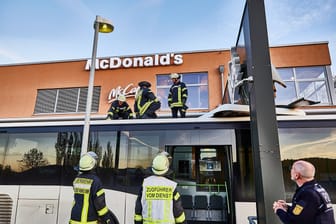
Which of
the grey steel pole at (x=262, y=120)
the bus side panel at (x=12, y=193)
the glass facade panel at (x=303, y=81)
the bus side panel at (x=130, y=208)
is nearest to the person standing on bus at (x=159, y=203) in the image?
the grey steel pole at (x=262, y=120)

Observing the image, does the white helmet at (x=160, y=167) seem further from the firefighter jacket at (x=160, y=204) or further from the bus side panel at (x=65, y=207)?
the bus side panel at (x=65, y=207)

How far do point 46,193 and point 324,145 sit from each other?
4696mm

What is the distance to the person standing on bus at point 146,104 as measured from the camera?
5168 mm

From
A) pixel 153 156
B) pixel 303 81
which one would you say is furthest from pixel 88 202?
pixel 303 81

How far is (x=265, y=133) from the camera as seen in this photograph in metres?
2.97

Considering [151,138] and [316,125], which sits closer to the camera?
[316,125]

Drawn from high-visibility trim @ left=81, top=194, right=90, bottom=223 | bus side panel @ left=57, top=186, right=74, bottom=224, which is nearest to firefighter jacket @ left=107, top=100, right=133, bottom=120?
bus side panel @ left=57, top=186, right=74, bottom=224

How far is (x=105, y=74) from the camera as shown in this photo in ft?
46.4

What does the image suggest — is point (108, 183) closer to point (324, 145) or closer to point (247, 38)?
point (247, 38)

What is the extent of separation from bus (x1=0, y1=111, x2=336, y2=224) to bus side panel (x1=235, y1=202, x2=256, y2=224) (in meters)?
0.01

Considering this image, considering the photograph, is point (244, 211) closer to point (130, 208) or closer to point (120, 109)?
point (130, 208)

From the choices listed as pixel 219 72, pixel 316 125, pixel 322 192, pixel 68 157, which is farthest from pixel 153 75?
pixel 322 192

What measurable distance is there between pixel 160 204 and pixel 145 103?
9.99 ft

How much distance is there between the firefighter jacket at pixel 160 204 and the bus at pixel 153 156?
2.97 feet
